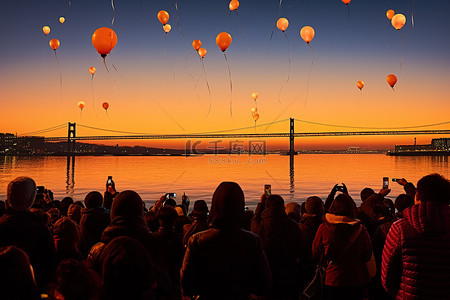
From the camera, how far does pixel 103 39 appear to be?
28.8ft

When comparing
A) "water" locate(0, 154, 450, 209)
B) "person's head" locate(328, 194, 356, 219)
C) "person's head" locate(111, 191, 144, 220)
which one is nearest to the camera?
"person's head" locate(111, 191, 144, 220)

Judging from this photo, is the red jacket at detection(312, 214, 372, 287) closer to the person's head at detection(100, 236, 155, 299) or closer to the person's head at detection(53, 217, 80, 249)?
the person's head at detection(100, 236, 155, 299)

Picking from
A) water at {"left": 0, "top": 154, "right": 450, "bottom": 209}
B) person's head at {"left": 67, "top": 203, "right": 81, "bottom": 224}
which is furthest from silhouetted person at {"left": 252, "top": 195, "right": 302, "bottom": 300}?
water at {"left": 0, "top": 154, "right": 450, "bottom": 209}

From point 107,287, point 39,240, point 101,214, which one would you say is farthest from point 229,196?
point 101,214

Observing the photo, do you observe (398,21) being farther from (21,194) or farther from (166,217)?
(21,194)

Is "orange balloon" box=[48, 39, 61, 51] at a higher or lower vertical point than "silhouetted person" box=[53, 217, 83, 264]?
higher

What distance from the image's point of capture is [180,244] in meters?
3.43

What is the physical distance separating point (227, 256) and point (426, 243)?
126 cm

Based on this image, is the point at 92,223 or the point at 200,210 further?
the point at 92,223

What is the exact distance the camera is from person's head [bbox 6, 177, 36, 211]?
2.84 metres

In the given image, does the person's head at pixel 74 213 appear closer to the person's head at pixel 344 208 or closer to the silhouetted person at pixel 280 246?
the silhouetted person at pixel 280 246

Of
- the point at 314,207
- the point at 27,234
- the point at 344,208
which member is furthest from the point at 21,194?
the point at 314,207

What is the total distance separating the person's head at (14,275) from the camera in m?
1.87

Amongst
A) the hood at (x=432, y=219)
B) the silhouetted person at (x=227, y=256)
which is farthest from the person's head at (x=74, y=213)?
the hood at (x=432, y=219)
